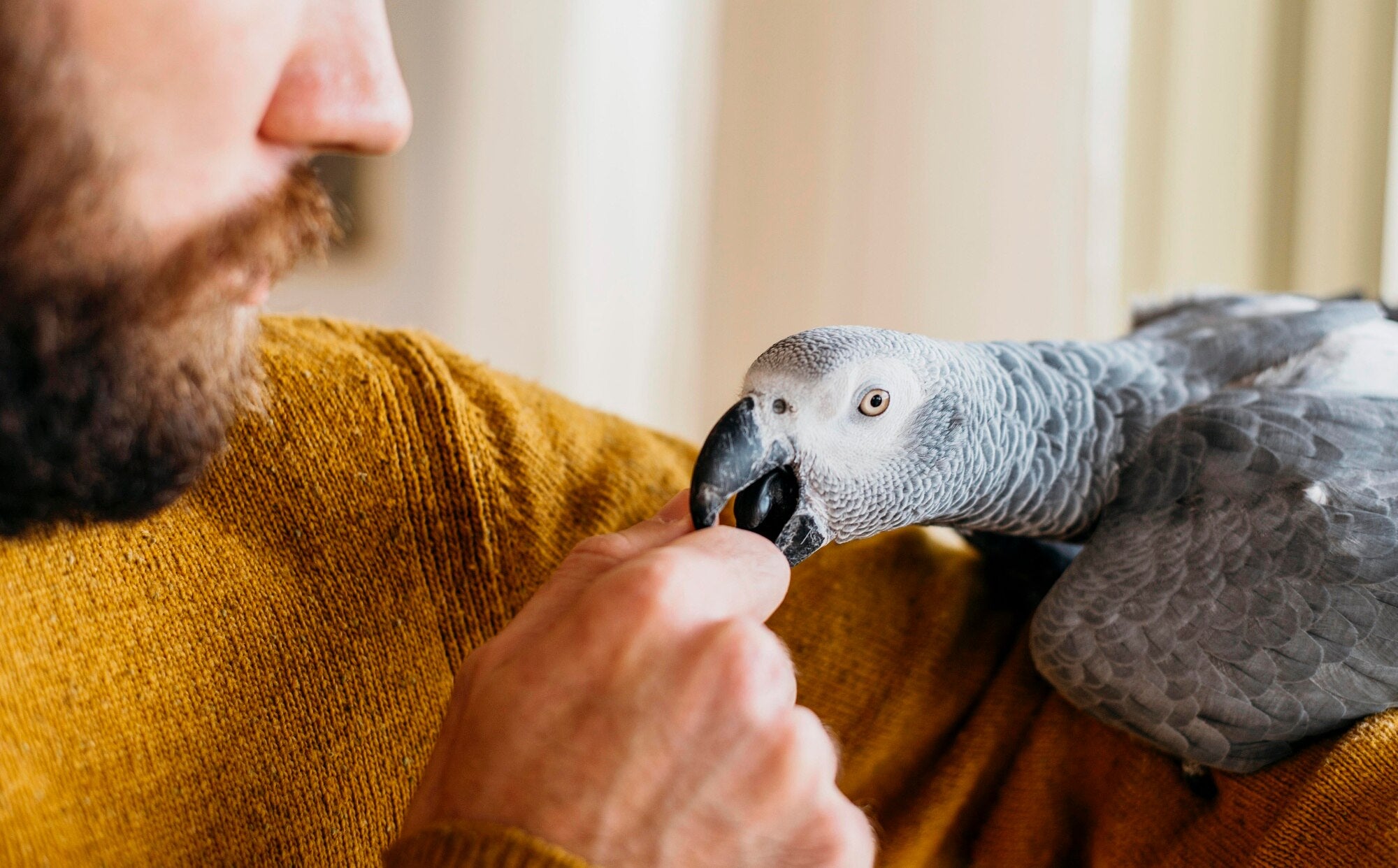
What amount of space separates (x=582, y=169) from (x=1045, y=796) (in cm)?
197

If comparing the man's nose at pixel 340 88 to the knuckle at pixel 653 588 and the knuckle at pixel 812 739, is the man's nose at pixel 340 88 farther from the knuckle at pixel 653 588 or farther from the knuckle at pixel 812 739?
the knuckle at pixel 812 739

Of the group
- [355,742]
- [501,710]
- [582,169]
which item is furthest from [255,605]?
[582,169]

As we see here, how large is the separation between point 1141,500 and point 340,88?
0.73 meters

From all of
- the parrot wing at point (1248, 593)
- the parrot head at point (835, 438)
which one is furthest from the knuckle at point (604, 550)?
the parrot wing at point (1248, 593)

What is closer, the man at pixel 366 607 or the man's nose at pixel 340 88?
the man at pixel 366 607

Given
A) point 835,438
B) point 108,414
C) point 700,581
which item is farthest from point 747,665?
point 108,414

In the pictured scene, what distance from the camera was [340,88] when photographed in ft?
2.06

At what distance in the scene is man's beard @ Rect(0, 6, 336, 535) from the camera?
52cm

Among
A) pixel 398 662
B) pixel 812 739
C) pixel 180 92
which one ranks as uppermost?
pixel 180 92

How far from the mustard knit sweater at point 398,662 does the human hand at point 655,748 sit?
225mm

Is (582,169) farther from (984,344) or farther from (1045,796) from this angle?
(1045,796)

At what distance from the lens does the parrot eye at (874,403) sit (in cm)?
75

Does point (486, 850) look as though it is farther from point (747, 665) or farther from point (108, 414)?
point (108, 414)

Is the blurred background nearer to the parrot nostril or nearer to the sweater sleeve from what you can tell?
the parrot nostril
